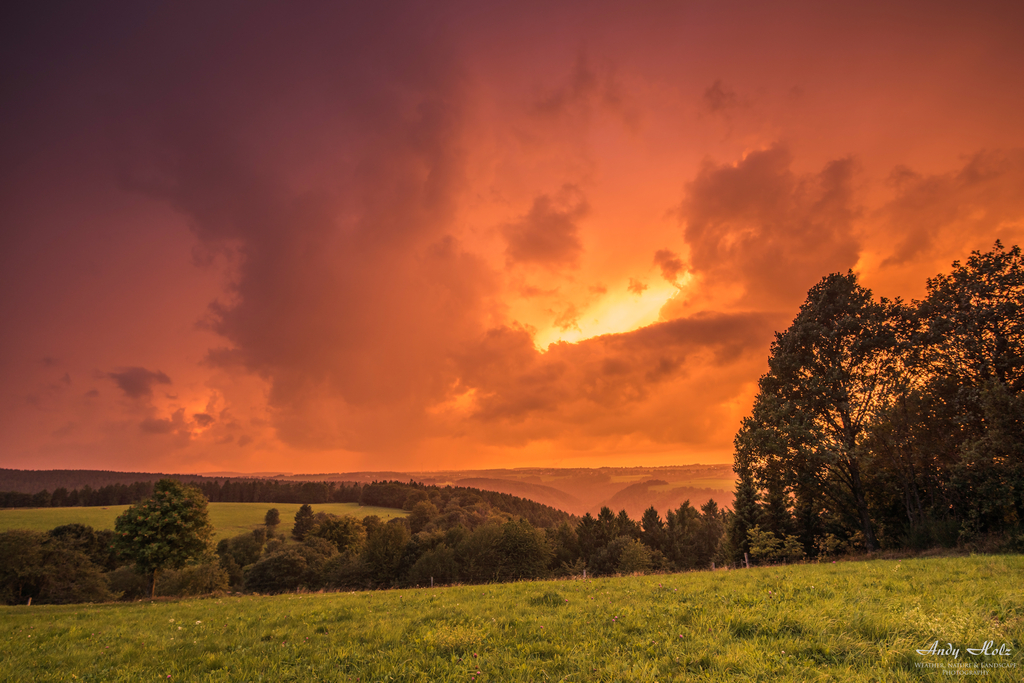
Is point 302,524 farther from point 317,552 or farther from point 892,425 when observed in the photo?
point 892,425

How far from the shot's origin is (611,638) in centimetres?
784

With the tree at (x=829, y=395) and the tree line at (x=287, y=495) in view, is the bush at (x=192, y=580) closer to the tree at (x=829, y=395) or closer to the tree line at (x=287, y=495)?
the tree at (x=829, y=395)

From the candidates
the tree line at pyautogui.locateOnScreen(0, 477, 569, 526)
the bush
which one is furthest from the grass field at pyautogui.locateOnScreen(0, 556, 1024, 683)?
the tree line at pyautogui.locateOnScreen(0, 477, 569, 526)

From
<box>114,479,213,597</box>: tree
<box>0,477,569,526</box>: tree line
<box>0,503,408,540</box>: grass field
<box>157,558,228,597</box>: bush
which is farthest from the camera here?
<box>0,477,569,526</box>: tree line

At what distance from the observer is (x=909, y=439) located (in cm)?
2486

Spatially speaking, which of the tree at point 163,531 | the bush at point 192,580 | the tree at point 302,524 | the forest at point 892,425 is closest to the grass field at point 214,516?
the tree at point 302,524

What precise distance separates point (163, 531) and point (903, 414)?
55.4m

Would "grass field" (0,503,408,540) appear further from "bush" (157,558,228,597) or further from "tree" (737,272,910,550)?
"tree" (737,272,910,550)

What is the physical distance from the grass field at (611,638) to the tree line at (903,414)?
Answer: 11677mm

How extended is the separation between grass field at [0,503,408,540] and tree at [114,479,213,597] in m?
34.6

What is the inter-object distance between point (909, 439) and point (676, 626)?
27370 millimetres

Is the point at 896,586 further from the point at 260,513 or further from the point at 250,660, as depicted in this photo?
the point at 260,513

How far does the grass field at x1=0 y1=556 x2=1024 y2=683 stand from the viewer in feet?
20.2

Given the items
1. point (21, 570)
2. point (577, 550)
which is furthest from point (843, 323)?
point (21, 570)
